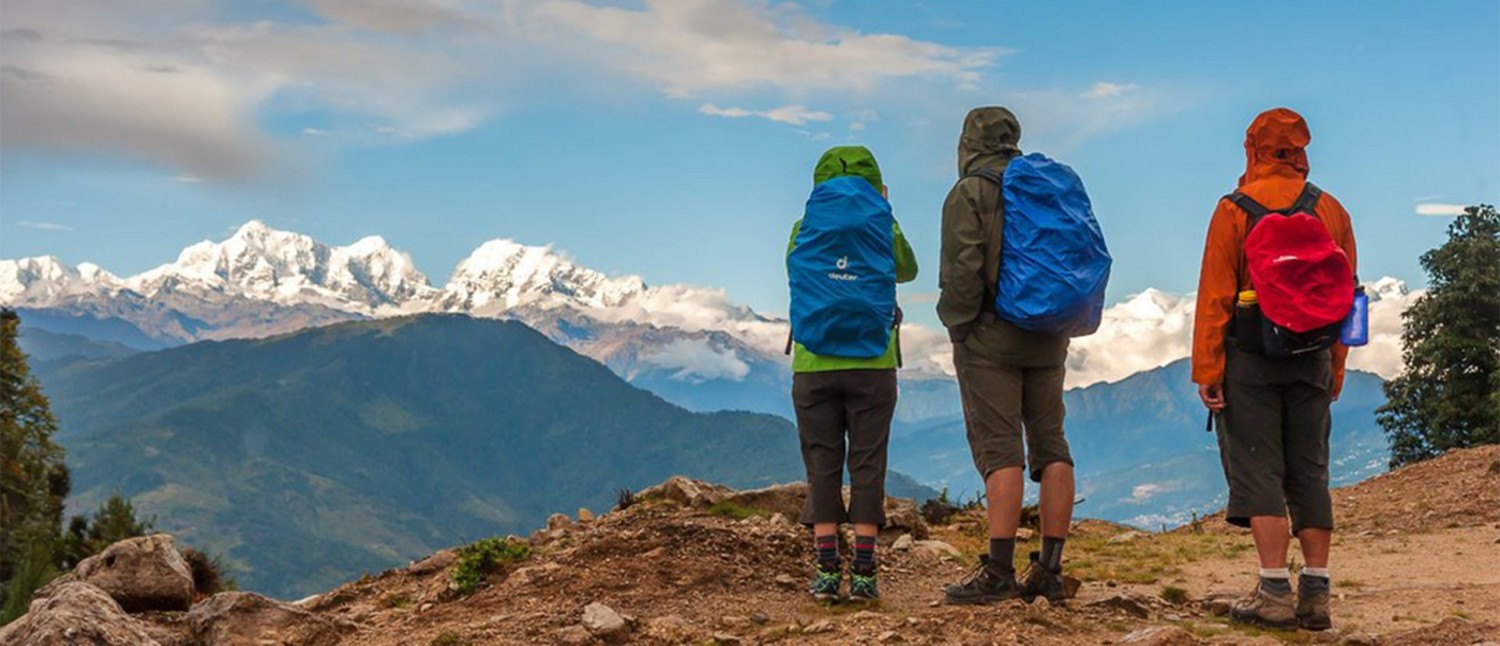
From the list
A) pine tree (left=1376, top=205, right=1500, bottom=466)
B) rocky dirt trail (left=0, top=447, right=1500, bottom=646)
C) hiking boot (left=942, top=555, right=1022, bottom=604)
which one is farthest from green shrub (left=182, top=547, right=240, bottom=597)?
pine tree (left=1376, top=205, right=1500, bottom=466)

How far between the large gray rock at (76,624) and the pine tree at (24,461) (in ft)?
140

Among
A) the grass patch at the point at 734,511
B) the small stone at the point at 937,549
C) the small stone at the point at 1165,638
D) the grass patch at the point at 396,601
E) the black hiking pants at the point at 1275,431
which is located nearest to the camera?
the small stone at the point at 1165,638

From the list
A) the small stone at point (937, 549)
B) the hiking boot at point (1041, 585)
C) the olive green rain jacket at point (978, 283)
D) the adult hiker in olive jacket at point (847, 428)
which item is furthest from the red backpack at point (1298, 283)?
the small stone at point (937, 549)

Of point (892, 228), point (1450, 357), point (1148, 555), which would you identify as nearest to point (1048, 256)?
point (892, 228)

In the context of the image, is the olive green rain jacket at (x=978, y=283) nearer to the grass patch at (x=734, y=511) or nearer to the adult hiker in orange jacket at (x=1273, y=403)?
the adult hiker in orange jacket at (x=1273, y=403)

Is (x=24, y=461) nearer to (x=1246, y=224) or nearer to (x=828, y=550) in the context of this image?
(x=828, y=550)

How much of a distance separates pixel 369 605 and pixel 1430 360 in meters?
39.5

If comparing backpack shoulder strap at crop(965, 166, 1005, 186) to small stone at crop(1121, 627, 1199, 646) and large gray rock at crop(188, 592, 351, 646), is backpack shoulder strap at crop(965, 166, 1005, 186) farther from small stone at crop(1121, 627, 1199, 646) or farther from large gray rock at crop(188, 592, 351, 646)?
large gray rock at crop(188, 592, 351, 646)

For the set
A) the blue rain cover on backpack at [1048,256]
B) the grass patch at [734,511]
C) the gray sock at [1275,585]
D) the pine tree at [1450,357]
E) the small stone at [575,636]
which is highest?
the pine tree at [1450,357]

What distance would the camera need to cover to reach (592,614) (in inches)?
326

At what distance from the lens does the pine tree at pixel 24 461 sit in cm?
4809

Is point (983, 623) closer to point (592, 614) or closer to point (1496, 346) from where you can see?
point (592, 614)

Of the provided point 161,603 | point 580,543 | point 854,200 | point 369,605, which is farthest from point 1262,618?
point 161,603

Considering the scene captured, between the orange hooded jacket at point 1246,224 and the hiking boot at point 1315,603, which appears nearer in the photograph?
the orange hooded jacket at point 1246,224
